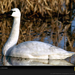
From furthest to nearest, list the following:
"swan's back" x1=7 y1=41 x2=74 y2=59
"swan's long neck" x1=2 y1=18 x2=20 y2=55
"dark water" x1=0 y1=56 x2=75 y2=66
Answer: "swan's long neck" x1=2 y1=18 x2=20 y2=55 → "swan's back" x1=7 y1=41 x2=74 y2=59 → "dark water" x1=0 y1=56 x2=75 y2=66

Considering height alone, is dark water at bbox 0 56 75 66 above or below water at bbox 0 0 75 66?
below

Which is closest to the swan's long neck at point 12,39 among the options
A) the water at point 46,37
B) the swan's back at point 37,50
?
the water at point 46,37

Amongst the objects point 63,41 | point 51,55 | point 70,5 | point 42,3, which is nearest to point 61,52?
point 51,55

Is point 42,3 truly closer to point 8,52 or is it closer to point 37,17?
point 37,17

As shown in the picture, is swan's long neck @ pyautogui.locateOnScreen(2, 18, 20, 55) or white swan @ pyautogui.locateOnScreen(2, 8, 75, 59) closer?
white swan @ pyautogui.locateOnScreen(2, 8, 75, 59)

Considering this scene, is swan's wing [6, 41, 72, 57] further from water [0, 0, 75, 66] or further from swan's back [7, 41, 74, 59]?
water [0, 0, 75, 66]

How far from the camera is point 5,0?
31.8ft

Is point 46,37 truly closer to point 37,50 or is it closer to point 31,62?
point 37,50

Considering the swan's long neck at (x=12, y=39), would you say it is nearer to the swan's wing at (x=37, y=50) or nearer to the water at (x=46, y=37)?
the water at (x=46, y=37)

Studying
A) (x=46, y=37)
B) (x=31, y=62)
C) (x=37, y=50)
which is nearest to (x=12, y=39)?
(x=37, y=50)

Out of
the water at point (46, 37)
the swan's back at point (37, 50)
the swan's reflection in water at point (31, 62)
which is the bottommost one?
the swan's reflection in water at point (31, 62)

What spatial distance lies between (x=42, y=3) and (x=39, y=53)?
517 cm

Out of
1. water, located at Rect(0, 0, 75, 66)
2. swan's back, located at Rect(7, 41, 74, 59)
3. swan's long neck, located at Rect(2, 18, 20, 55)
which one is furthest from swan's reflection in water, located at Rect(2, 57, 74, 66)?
swan's long neck, located at Rect(2, 18, 20, 55)

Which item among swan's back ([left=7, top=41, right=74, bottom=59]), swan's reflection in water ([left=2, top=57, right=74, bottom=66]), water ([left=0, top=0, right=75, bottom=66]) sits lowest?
swan's reflection in water ([left=2, top=57, right=74, bottom=66])
